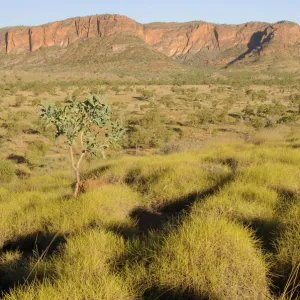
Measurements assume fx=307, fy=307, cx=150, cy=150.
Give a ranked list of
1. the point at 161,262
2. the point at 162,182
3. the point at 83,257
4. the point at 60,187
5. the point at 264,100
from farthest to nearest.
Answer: the point at 264,100
the point at 60,187
the point at 162,182
the point at 83,257
the point at 161,262

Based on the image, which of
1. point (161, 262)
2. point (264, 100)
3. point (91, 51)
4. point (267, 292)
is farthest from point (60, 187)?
point (91, 51)

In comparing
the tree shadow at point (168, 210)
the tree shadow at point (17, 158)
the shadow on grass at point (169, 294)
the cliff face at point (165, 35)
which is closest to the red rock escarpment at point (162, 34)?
the cliff face at point (165, 35)

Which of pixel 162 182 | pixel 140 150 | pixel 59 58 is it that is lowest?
pixel 140 150

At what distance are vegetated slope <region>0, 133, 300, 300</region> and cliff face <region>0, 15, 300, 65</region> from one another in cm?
15377

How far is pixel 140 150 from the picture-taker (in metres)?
18.9

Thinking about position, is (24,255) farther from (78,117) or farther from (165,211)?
(78,117)

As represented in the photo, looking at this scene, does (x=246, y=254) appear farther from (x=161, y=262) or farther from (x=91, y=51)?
(x=91, y=51)

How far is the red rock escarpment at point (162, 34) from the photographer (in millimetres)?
163750

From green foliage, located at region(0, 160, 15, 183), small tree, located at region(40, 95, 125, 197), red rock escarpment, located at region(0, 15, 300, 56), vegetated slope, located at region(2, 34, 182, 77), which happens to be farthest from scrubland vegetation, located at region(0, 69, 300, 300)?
red rock escarpment, located at region(0, 15, 300, 56)

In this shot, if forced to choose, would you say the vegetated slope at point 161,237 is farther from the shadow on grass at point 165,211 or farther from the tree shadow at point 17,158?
the tree shadow at point 17,158


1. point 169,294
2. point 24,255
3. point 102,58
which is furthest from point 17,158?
point 102,58

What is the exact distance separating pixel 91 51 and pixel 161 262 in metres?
143

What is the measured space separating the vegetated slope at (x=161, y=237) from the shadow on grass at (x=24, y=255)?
1cm

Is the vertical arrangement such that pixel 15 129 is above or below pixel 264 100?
below
